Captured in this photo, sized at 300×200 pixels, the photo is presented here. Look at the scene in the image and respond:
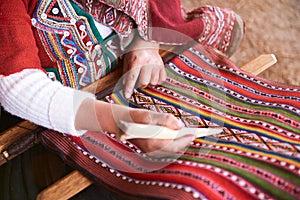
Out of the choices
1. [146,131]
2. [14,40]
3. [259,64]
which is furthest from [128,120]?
[259,64]

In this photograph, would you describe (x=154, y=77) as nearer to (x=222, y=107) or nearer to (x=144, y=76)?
(x=144, y=76)

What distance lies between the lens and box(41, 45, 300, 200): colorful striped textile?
706mm

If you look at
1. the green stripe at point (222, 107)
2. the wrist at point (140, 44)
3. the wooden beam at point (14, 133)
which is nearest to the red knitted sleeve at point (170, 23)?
the wrist at point (140, 44)

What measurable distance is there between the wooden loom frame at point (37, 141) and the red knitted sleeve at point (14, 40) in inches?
7.5

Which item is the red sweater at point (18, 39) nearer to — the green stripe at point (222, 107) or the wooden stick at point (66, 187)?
the wooden stick at point (66, 187)

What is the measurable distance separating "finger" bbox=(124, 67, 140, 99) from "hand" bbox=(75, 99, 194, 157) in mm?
179

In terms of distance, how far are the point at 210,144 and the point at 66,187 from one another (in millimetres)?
331

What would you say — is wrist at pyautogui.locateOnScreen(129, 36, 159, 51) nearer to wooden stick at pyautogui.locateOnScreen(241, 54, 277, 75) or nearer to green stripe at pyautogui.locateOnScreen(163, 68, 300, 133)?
green stripe at pyautogui.locateOnScreen(163, 68, 300, 133)

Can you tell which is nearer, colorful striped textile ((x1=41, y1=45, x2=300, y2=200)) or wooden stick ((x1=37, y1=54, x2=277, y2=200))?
colorful striped textile ((x1=41, y1=45, x2=300, y2=200))

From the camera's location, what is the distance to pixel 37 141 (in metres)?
0.91

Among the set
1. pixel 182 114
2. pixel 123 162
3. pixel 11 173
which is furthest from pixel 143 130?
pixel 11 173

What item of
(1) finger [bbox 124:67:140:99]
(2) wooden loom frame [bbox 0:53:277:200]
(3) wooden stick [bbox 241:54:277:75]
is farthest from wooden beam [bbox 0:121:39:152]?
(3) wooden stick [bbox 241:54:277:75]

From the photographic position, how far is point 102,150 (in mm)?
860

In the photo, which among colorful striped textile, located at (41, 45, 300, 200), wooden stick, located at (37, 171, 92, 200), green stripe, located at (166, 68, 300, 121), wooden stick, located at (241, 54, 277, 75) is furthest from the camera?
wooden stick, located at (241, 54, 277, 75)
